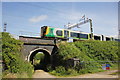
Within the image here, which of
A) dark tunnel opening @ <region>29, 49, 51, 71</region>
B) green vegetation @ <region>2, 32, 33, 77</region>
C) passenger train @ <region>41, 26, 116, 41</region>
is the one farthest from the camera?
passenger train @ <region>41, 26, 116, 41</region>

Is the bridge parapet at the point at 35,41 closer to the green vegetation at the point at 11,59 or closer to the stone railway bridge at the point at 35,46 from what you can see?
the stone railway bridge at the point at 35,46

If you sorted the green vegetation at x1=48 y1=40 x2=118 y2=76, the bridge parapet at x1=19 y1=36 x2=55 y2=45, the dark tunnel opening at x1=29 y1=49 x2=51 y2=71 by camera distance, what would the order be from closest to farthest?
the green vegetation at x1=48 y1=40 x2=118 y2=76, the bridge parapet at x1=19 y1=36 x2=55 y2=45, the dark tunnel opening at x1=29 y1=49 x2=51 y2=71

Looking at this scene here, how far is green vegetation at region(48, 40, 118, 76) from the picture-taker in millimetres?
16172

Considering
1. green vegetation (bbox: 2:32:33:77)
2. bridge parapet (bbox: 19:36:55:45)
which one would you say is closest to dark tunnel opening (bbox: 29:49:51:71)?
bridge parapet (bbox: 19:36:55:45)

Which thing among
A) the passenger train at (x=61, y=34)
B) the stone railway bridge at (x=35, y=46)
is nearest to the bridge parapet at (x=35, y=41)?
the stone railway bridge at (x=35, y=46)

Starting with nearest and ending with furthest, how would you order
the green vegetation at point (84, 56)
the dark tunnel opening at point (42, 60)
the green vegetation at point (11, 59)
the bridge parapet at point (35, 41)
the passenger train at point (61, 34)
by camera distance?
the green vegetation at point (11, 59) → the green vegetation at point (84, 56) → the bridge parapet at point (35, 41) → the dark tunnel opening at point (42, 60) → the passenger train at point (61, 34)

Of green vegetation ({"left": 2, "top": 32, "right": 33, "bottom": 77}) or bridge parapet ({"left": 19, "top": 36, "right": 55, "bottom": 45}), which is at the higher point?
bridge parapet ({"left": 19, "top": 36, "right": 55, "bottom": 45})

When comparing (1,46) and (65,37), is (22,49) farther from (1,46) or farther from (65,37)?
(65,37)

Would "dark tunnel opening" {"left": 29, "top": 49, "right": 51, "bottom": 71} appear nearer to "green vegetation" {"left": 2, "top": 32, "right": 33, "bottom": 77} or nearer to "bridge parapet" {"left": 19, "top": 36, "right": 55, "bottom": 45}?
"bridge parapet" {"left": 19, "top": 36, "right": 55, "bottom": 45}

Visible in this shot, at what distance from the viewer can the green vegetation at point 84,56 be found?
1617 cm

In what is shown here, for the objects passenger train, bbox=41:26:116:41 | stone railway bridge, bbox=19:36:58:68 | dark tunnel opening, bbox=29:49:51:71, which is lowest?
dark tunnel opening, bbox=29:49:51:71

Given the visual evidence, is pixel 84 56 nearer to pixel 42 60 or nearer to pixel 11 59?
pixel 11 59

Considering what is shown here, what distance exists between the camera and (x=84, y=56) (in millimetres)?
18438

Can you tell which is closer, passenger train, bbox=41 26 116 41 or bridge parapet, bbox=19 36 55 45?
bridge parapet, bbox=19 36 55 45
